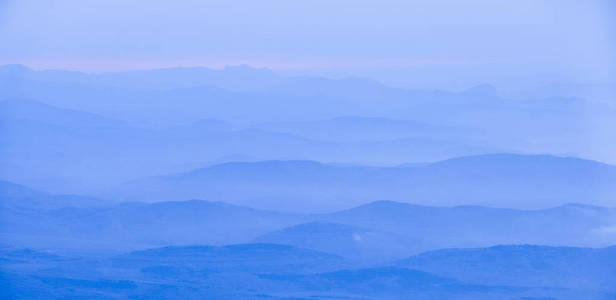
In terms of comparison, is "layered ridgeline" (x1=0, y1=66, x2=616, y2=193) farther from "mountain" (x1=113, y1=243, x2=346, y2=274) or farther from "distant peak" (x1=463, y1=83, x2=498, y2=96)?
"mountain" (x1=113, y1=243, x2=346, y2=274)

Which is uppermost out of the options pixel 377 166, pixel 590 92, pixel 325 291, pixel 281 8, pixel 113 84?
pixel 281 8

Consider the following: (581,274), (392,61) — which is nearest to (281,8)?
(392,61)

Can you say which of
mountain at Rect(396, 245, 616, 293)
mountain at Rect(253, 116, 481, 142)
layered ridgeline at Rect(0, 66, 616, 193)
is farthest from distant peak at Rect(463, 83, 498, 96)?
mountain at Rect(396, 245, 616, 293)

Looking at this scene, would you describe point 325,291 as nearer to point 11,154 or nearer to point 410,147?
point 410,147

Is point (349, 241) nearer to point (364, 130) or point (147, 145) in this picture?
point (364, 130)

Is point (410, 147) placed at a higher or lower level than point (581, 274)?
higher
